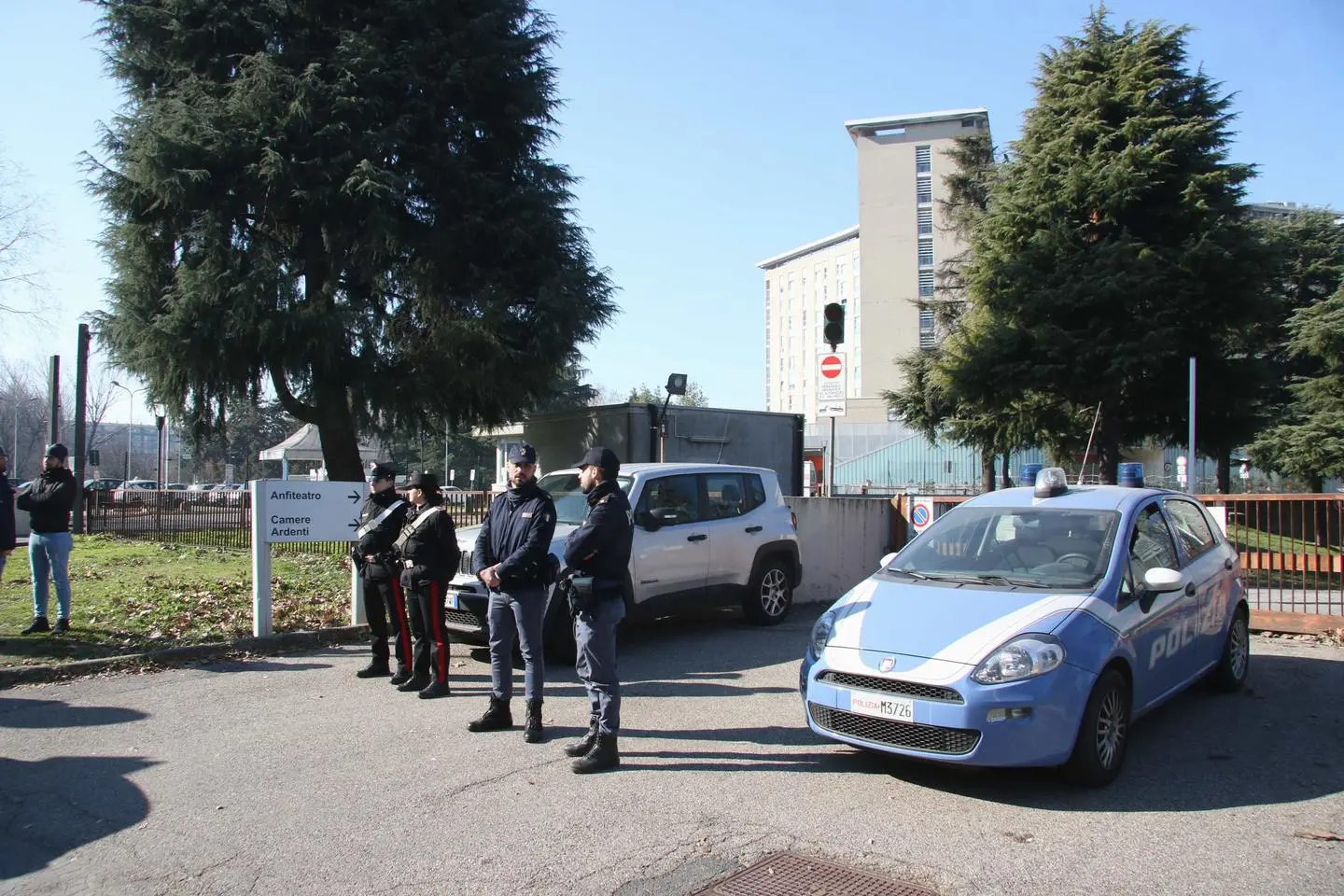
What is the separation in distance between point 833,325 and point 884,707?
8430 mm

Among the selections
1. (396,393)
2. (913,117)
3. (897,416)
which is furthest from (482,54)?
(913,117)

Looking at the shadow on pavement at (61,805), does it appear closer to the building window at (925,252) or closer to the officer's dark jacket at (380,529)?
the officer's dark jacket at (380,529)

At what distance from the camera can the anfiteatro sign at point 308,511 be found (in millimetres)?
9477

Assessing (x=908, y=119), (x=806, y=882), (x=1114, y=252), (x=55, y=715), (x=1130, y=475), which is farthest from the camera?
(x=908, y=119)

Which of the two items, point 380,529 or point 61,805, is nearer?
point 61,805

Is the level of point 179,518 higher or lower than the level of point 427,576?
lower

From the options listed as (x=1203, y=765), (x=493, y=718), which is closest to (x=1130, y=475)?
(x=1203, y=765)

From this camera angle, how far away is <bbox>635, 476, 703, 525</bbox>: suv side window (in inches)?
370

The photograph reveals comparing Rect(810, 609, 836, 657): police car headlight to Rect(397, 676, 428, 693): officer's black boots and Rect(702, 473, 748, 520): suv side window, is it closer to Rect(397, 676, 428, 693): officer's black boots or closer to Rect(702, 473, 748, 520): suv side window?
Rect(397, 676, 428, 693): officer's black boots

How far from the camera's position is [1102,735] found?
5273 mm

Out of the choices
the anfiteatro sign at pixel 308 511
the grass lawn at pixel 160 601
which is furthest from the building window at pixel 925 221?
the anfiteatro sign at pixel 308 511

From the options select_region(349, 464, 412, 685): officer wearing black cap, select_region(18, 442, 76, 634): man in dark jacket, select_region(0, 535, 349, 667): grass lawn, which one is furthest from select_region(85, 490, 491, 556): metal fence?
select_region(349, 464, 412, 685): officer wearing black cap

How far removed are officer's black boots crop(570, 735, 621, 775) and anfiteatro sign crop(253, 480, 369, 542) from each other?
5.02m

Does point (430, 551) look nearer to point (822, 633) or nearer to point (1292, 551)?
point (822, 633)
